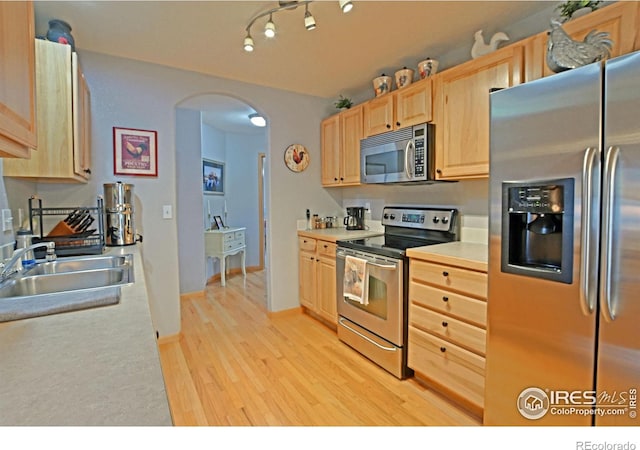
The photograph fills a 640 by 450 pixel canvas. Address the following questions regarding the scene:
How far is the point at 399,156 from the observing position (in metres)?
2.59

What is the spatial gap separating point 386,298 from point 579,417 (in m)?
1.20

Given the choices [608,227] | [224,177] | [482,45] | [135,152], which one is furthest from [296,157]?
[608,227]

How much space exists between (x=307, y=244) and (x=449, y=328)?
1.75 metres

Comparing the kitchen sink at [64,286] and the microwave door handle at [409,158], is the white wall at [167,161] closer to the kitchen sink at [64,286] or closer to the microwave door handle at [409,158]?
the kitchen sink at [64,286]

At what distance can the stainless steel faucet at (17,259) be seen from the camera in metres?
1.38

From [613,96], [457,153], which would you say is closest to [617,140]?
[613,96]

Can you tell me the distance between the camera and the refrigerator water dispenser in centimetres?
133

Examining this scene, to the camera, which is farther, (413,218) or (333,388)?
(413,218)

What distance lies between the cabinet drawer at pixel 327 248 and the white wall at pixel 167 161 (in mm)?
465

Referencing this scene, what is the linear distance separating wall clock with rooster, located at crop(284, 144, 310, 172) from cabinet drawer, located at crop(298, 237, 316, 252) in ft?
2.48

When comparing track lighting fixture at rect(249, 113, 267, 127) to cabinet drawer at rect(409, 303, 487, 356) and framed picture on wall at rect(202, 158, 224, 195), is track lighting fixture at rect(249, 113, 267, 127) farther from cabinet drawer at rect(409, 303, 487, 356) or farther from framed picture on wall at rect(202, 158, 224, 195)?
cabinet drawer at rect(409, 303, 487, 356)

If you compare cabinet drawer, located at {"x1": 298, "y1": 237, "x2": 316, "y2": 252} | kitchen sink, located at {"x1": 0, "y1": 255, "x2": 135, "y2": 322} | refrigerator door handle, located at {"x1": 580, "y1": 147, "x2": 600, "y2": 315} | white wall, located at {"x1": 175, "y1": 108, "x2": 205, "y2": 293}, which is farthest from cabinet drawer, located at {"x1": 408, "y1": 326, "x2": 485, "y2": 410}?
white wall, located at {"x1": 175, "y1": 108, "x2": 205, "y2": 293}

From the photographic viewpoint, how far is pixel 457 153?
7.18 feet
